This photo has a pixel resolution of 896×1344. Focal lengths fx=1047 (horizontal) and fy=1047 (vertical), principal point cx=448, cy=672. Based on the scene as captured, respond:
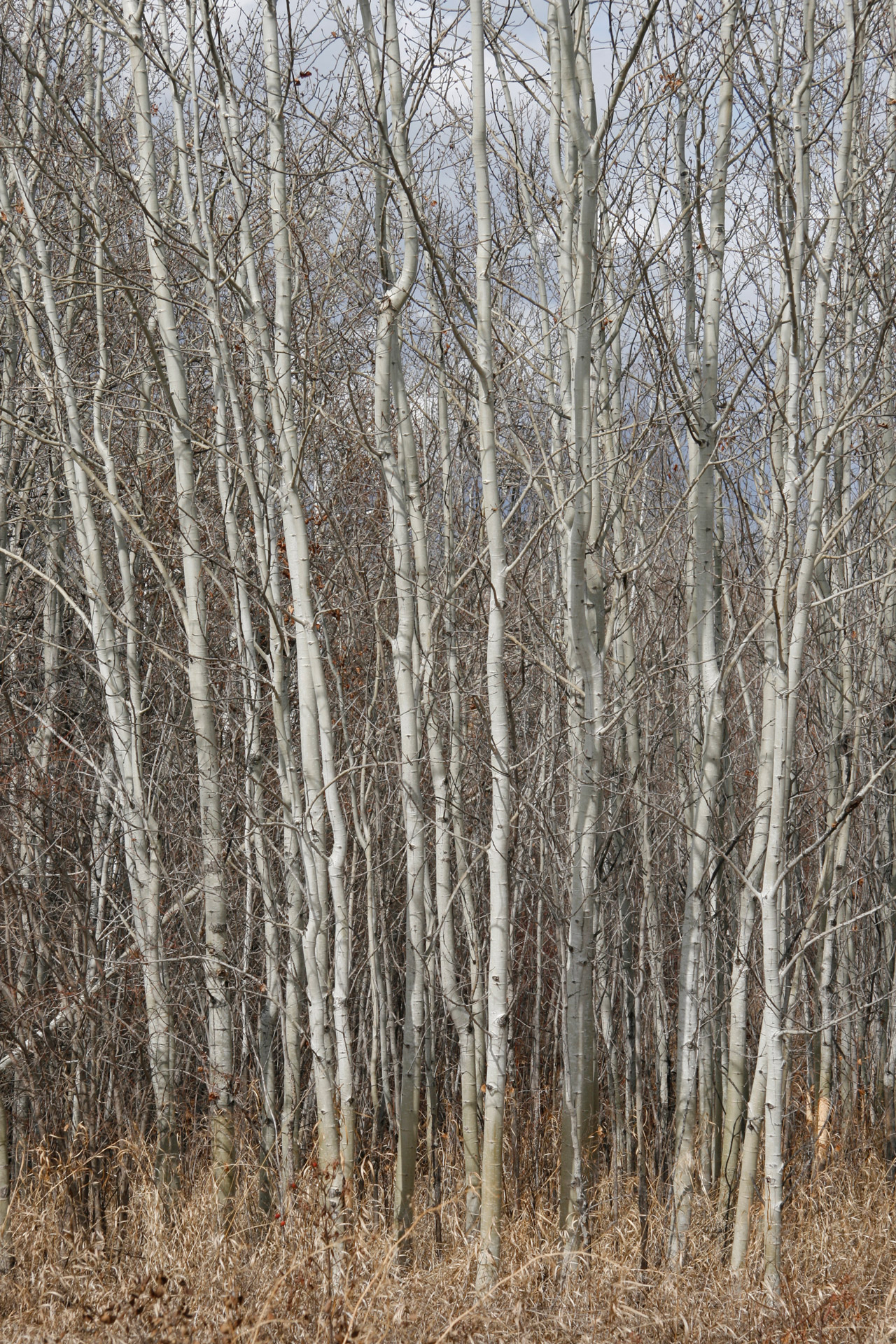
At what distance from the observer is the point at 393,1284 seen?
4.41 meters

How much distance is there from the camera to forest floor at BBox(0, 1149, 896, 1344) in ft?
13.1

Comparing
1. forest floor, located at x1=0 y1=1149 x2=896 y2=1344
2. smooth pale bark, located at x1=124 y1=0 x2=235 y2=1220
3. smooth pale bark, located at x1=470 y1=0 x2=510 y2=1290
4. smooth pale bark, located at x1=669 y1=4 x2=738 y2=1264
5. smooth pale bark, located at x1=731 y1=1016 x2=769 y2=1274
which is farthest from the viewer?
smooth pale bark, located at x1=124 y1=0 x2=235 y2=1220

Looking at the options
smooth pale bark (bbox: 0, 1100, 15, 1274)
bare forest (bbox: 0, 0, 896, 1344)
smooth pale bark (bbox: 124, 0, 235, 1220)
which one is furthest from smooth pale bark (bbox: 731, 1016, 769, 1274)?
smooth pale bark (bbox: 0, 1100, 15, 1274)

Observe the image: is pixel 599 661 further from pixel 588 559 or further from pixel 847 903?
pixel 847 903

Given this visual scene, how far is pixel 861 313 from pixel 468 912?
4.67 m

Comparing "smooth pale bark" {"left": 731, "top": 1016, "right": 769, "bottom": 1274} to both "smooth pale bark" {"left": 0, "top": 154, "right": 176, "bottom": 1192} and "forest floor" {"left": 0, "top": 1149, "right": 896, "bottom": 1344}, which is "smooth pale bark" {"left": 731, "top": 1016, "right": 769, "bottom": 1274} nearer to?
"forest floor" {"left": 0, "top": 1149, "right": 896, "bottom": 1344}

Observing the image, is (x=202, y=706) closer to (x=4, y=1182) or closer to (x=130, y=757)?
(x=130, y=757)

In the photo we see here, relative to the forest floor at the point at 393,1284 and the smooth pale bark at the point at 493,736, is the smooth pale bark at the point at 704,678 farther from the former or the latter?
the smooth pale bark at the point at 493,736

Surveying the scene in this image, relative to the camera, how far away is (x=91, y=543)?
19.4 ft

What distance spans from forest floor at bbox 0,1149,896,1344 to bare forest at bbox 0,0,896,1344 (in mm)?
31

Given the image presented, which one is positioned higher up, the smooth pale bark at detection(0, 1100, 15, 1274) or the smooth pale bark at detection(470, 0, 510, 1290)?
the smooth pale bark at detection(470, 0, 510, 1290)

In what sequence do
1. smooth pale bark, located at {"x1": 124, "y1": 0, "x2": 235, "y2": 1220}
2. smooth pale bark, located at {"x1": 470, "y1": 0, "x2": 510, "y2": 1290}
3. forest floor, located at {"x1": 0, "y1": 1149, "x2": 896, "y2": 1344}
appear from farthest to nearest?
1. smooth pale bark, located at {"x1": 124, "y1": 0, "x2": 235, "y2": 1220}
2. smooth pale bark, located at {"x1": 470, "y1": 0, "x2": 510, "y2": 1290}
3. forest floor, located at {"x1": 0, "y1": 1149, "x2": 896, "y2": 1344}

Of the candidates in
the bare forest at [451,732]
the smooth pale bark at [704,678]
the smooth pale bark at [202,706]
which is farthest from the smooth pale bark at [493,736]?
the smooth pale bark at [202,706]

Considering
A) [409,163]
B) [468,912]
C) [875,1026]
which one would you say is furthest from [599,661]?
[875,1026]
